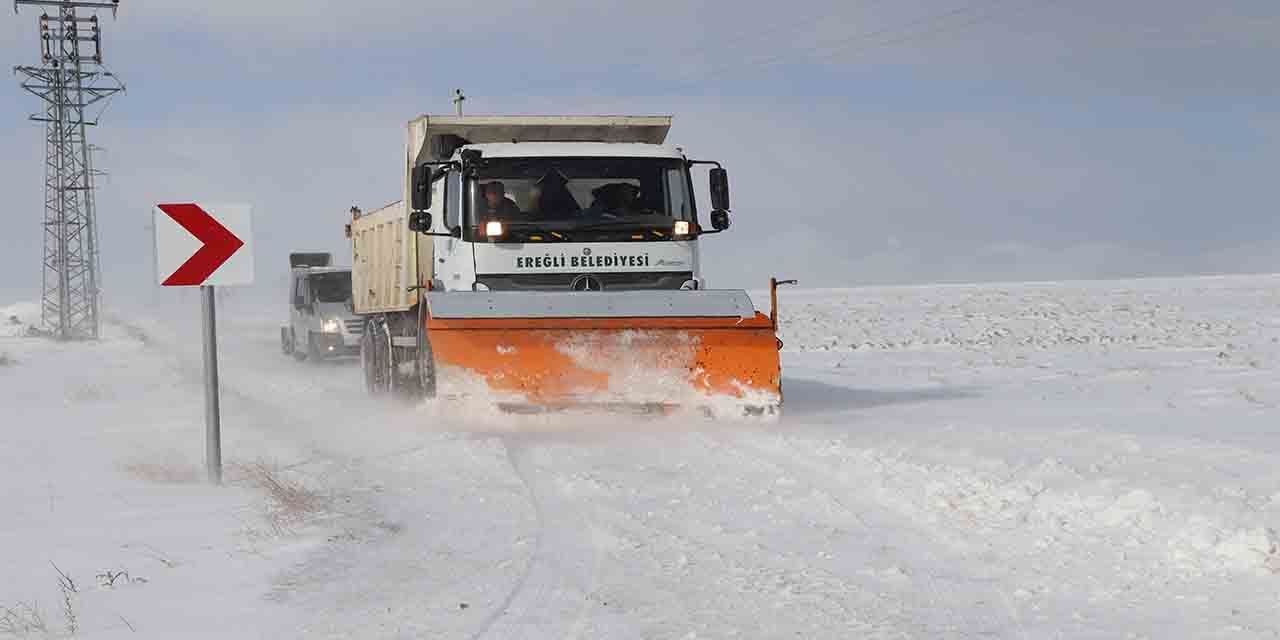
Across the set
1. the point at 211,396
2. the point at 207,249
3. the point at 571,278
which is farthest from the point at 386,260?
the point at 207,249

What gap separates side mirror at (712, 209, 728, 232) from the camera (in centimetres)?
1261

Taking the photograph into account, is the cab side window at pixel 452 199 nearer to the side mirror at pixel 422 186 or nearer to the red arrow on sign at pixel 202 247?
the side mirror at pixel 422 186

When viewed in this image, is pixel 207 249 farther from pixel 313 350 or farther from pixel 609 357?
pixel 313 350

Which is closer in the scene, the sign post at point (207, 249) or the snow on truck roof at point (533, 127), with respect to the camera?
the sign post at point (207, 249)

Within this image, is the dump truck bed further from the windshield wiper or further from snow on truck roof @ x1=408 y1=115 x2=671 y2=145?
the windshield wiper

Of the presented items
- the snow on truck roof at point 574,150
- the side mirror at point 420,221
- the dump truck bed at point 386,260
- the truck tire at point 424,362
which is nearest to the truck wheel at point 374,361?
the dump truck bed at point 386,260

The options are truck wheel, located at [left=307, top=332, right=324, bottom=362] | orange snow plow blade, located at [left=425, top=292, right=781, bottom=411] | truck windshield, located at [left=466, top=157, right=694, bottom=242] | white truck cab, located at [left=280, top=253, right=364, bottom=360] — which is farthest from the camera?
truck wheel, located at [left=307, top=332, right=324, bottom=362]

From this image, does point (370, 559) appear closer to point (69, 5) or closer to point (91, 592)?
point (91, 592)

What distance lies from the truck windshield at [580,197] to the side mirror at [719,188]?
26cm

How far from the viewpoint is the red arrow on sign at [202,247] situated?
26.6ft

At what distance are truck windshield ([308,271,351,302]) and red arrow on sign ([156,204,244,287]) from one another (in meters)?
17.0

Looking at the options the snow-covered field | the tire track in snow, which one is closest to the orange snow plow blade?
the snow-covered field

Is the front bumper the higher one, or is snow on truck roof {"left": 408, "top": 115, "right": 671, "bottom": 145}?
snow on truck roof {"left": 408, "top": 115, "right": 671, "bottom": 145}

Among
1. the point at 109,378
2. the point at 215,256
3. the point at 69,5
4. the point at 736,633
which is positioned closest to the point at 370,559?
the point at 736,633
